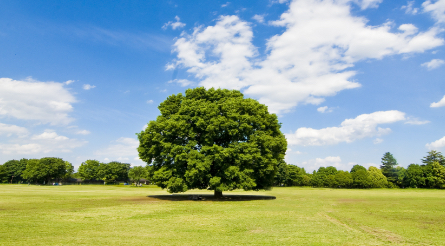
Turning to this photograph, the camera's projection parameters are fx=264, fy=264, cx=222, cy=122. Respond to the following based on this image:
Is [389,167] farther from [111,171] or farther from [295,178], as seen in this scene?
[111,171]

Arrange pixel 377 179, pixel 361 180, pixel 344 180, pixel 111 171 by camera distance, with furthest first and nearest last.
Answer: pixel 111 171
pixel 377 179
pixel 344 180
pixel 361 180

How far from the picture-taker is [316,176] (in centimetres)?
12794

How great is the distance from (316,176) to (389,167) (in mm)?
32979

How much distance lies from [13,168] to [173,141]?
149 metres

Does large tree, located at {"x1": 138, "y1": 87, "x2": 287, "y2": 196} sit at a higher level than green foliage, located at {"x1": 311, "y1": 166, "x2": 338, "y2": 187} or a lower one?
higher

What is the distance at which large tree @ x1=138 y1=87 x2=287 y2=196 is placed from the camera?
33031 mm

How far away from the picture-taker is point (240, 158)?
33250 millimetres

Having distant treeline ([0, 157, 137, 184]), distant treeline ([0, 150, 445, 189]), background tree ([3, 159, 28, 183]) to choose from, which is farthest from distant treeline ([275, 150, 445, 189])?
background tree ([3, 159, 28, 183])

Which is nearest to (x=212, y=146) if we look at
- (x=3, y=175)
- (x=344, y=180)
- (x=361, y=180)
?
(x=344, y=180)

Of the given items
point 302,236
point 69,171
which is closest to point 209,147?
point 302,236

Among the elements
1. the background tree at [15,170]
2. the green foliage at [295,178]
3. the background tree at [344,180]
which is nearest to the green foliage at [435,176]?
the background tree at [344,180]

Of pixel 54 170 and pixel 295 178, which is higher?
pixel 54 170

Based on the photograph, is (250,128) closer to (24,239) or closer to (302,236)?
(302,236)

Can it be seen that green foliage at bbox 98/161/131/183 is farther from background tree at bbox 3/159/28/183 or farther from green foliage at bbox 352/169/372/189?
green foliage at bbox 352/169/372/189
